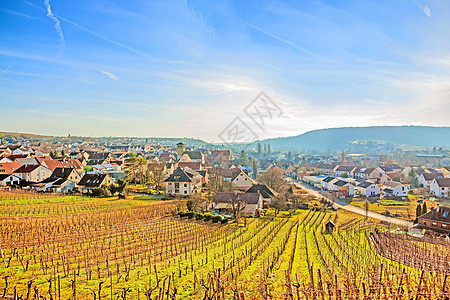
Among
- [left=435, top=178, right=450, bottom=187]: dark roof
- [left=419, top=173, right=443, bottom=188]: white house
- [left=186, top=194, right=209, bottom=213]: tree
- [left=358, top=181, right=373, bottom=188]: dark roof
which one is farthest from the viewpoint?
[left=419, top=173, right=443, bottom=188]: white house

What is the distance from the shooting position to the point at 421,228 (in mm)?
25188

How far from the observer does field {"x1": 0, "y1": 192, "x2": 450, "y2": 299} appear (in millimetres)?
8438

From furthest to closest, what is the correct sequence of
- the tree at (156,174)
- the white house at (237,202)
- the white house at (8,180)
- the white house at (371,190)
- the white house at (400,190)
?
the white house at (371,190), the white house at (400,190), the tree at (156,174), the white house at (8,180), the white house at (237,202)

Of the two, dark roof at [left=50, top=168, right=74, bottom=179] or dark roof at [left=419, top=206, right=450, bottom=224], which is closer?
dark roof at [left=419, top=206, right=450, bottom=224]

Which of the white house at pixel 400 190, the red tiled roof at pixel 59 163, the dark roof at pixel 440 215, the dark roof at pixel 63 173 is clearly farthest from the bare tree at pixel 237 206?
the red tiled roof at pixel 59 163

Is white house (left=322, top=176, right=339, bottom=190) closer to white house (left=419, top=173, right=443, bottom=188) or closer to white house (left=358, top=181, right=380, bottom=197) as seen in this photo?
white house (left=358, top=181, right=380, bottom=197)

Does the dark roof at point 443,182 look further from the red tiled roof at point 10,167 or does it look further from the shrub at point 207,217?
the red tiled roof at point 10,167

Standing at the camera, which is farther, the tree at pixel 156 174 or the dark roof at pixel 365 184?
the dark roof at pixel 365 184

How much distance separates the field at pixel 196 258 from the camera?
8.44 metres

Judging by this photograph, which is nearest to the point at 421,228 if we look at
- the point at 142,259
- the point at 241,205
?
the point at 241,205

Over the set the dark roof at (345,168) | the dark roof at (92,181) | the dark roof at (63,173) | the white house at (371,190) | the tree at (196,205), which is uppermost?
the dark roof at (63,173)

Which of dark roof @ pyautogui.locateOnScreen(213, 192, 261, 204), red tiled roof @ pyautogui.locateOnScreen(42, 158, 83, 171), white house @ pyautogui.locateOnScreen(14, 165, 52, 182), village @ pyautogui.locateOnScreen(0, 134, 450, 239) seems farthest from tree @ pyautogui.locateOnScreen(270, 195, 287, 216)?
red tiled roof @ pyautogui.locateOnScreen(42, 158, 83, 171)

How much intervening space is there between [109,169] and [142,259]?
137 ft

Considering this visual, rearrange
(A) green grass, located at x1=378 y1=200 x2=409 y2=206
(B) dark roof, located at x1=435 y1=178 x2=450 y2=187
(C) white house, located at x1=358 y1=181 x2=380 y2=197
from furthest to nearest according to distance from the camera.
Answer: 1. (C) white house, located at x1=358 y1=181 x2=380 y2=197
2. (B) dark roof, located at x1=435 y1=178 x2=450 y2=187
3. (A) green grass, located at x1=378 y1=200 x2=409 y2=206
